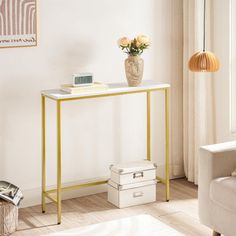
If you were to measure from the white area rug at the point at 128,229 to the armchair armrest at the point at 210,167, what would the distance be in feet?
0.91

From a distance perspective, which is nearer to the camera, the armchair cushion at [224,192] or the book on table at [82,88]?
the armchair cushion at [224,192]

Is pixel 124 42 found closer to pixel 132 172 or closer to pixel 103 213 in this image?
pixel 132 172

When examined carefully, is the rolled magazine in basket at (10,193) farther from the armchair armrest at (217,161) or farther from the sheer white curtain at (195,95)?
the sheer white curtain at (195,95)

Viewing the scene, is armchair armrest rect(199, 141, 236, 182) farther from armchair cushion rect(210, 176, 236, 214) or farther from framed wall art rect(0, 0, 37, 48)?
framed wall art rect(0, 0, 37, 48)

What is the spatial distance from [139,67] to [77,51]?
525mm

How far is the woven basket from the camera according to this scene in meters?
4.17

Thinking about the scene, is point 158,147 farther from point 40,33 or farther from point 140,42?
point 40,33

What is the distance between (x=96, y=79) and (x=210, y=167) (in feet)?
4.53

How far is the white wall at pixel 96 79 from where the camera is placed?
4.59 meters

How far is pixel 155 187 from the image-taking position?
16.0 feet

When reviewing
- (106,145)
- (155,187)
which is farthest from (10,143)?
(155,187)

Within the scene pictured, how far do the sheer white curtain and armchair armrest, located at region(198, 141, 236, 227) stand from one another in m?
1.12

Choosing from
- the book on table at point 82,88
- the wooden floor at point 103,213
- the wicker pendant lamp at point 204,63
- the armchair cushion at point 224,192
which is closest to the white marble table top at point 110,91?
the book on table at point 82,88

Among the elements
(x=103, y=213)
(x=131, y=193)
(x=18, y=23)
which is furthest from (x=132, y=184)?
(x=18, y=23)
